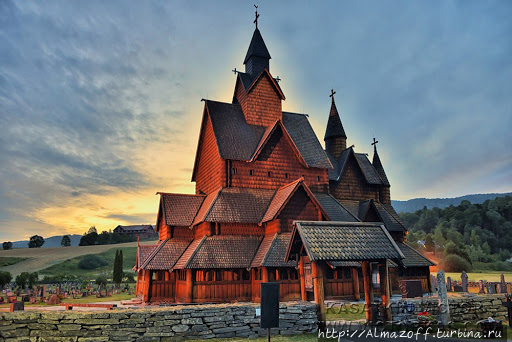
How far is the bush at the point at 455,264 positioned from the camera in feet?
279

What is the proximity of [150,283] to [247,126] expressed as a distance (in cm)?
1507

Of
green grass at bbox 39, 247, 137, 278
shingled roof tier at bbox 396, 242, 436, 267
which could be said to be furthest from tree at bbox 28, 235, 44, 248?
shingled roof tier at bbox 396, 242, 436, 267

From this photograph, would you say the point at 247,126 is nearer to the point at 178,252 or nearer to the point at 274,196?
the point at 274,196

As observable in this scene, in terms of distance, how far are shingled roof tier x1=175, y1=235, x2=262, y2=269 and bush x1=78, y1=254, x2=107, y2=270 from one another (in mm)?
73056

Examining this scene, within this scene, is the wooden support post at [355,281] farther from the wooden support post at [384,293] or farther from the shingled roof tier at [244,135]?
the wooden support post at [384,293]

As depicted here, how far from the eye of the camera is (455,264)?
280 ft

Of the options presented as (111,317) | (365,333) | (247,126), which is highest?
(247,126)

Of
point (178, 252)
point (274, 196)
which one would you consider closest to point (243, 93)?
point (274, 196)

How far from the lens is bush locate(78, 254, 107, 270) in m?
89.1

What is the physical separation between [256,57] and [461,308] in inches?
1053

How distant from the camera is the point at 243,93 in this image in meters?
34.9

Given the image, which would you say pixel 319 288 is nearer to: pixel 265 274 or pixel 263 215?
pixel 265 274

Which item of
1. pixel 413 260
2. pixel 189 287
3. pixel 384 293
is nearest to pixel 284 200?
pixel 189 287

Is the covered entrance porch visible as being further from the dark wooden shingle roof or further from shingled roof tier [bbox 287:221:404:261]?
the dark wooden shingle roof
